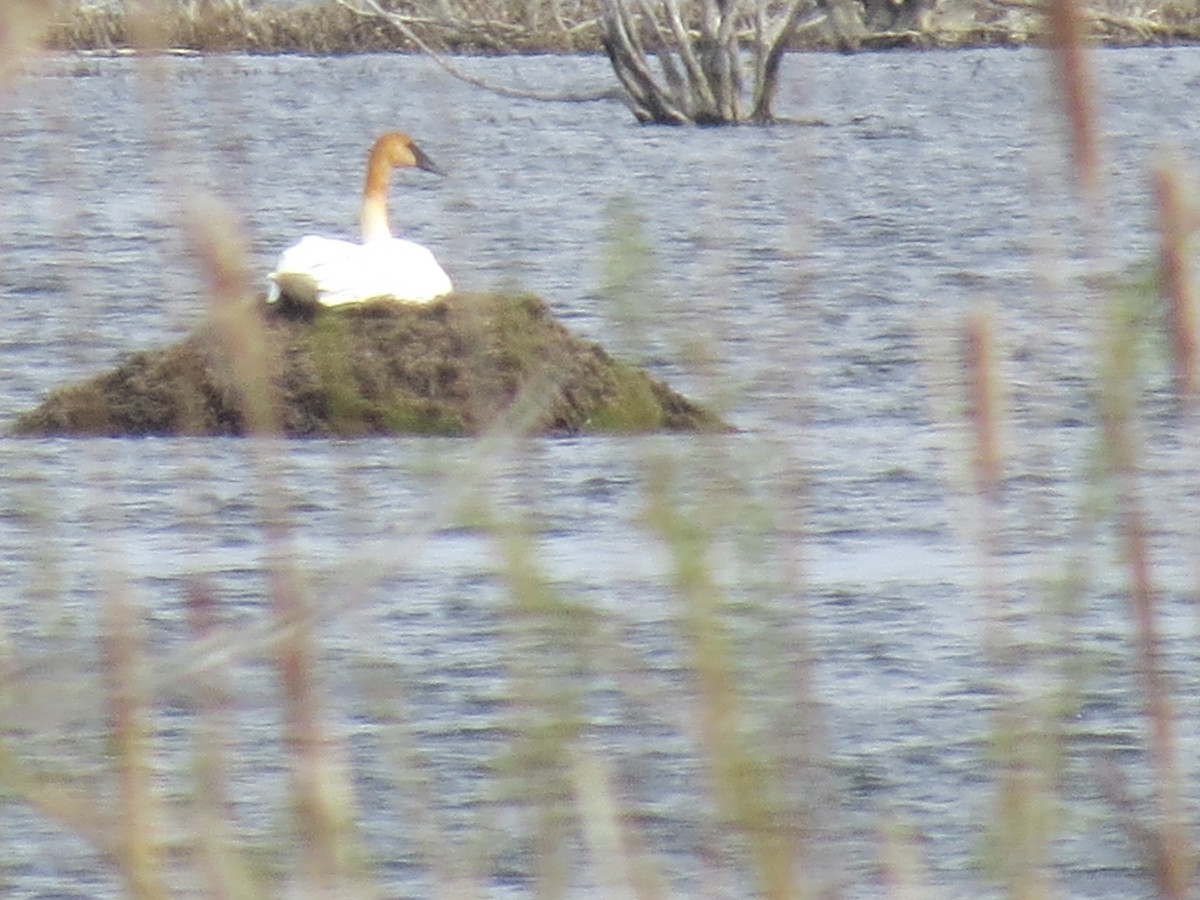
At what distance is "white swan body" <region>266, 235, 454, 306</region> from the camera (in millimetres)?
7949

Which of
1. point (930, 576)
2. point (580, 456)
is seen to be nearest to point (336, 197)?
point (580, 456)

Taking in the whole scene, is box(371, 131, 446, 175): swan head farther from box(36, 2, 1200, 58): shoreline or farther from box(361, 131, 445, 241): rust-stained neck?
box(36, 2, 1200, 58): shoreline

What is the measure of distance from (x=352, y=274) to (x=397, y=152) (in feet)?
9.17

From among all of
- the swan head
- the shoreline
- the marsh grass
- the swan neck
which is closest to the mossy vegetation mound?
the swan neck

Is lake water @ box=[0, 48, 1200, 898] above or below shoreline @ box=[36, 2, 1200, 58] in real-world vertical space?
above

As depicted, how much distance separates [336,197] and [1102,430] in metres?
15.8

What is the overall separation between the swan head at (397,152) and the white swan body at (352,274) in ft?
6.29

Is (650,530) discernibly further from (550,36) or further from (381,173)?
(550,36)

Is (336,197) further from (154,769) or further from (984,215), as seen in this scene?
(154,769)

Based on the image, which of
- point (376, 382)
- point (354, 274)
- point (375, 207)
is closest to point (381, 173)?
point (375, 207)

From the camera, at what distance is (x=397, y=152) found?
1077 cm

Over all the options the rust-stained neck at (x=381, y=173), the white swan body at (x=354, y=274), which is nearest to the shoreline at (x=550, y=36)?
the rust-stained neck at (x=381, y=173)

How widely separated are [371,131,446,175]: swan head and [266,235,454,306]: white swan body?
6.29 feet

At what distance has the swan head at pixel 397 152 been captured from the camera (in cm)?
1032
